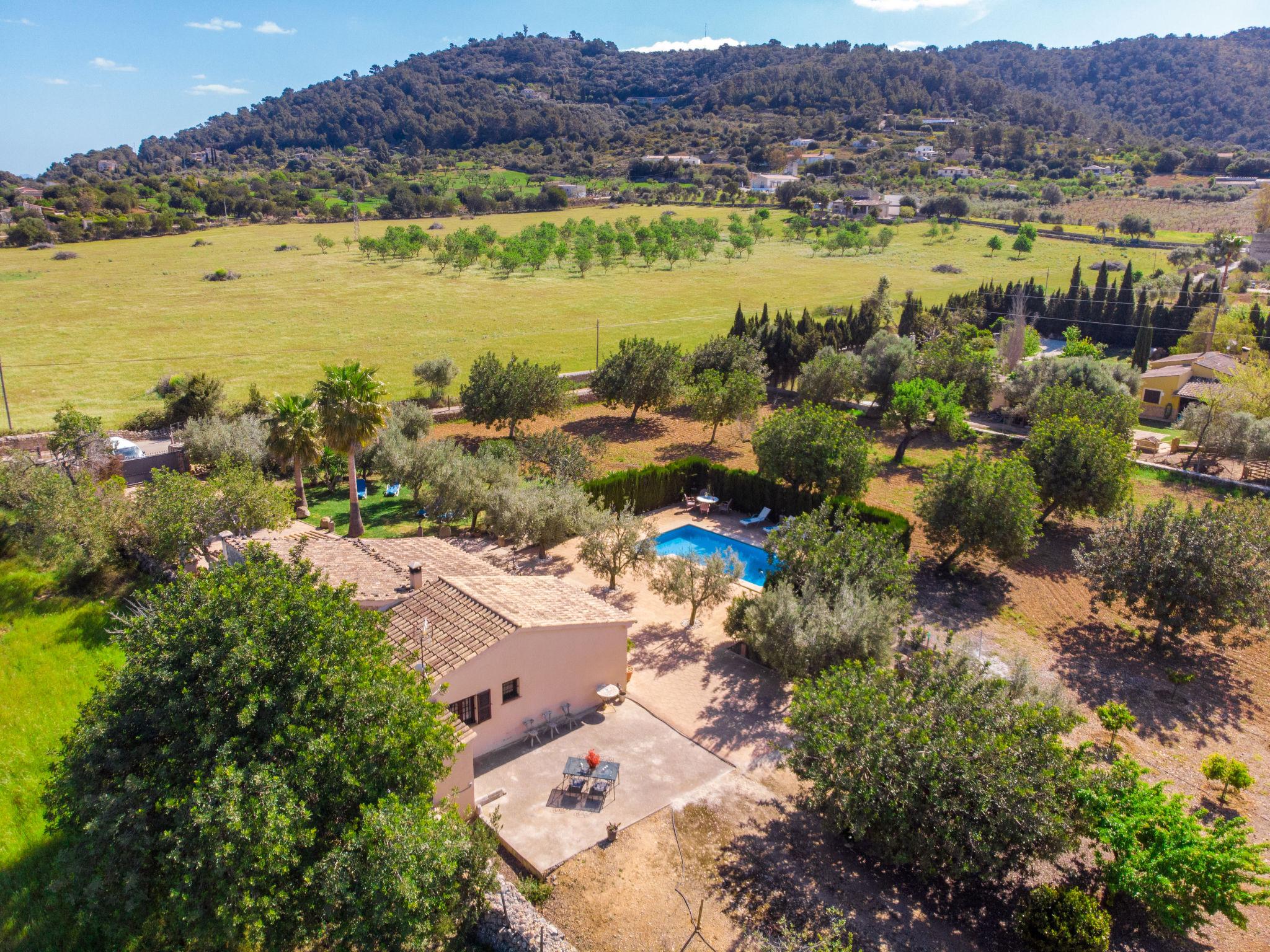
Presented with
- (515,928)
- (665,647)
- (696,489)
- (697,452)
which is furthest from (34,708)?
(697,452)

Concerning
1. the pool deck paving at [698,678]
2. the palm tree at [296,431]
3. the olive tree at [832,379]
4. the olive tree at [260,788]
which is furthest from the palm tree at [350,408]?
the olive tree at [832,379]

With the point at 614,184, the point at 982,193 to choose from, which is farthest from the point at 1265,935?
the point at 614,184

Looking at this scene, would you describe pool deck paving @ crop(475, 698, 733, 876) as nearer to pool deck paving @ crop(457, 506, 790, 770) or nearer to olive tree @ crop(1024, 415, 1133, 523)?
pool deck paving @ crop(457, 506, 790, 770)

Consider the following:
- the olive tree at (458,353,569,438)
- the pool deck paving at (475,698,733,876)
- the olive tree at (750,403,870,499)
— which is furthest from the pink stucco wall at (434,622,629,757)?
the olive tree at (458,353,569,438)

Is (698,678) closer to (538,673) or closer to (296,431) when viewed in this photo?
(538,673)

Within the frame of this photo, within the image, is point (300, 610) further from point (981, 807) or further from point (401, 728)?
point (981, 807)

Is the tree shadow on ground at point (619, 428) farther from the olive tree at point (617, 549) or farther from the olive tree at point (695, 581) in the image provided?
the olive tree at point (695, 581)

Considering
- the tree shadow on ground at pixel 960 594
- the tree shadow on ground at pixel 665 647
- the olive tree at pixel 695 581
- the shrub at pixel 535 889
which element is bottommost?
the tree shadow on ground at pixel 960 594
